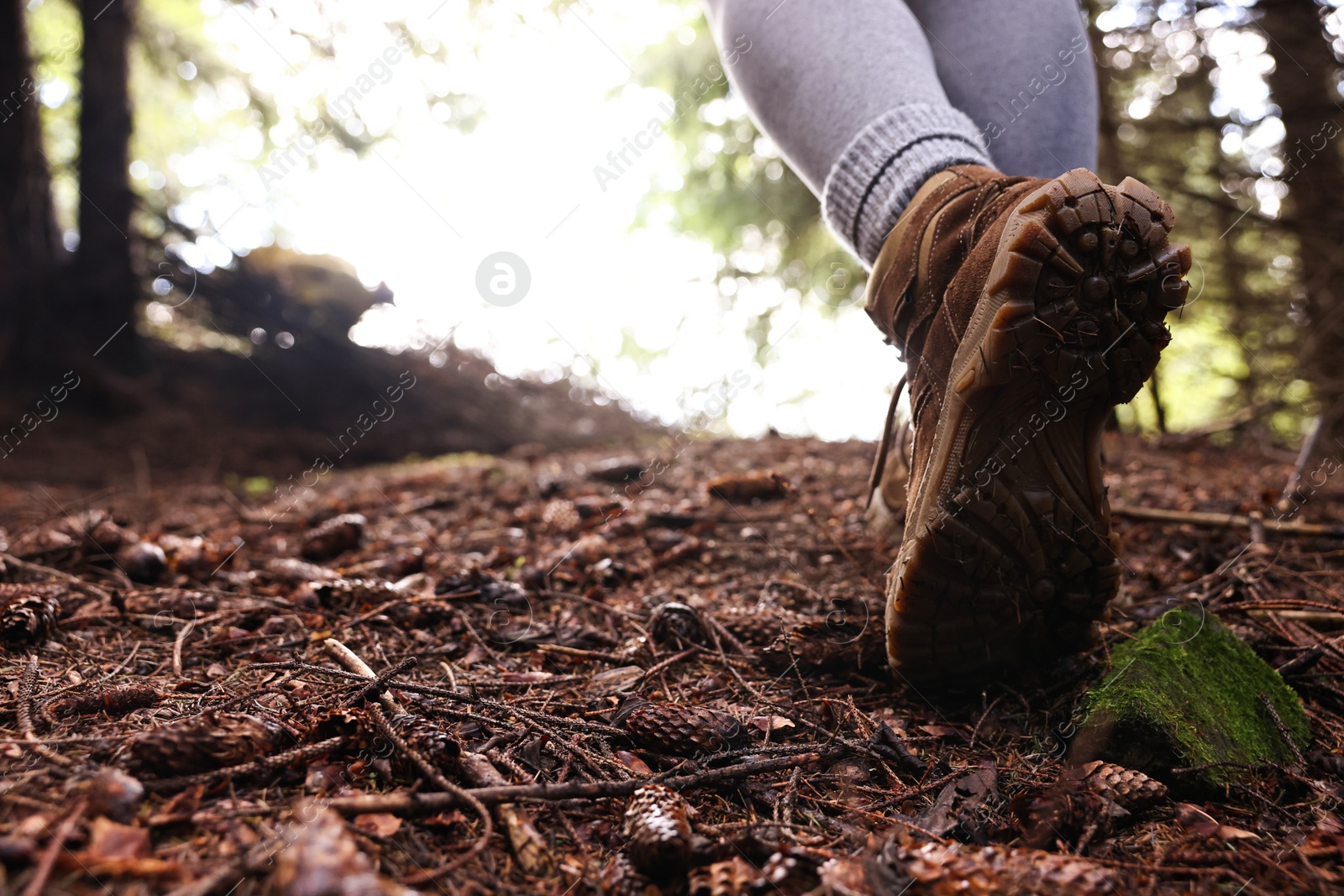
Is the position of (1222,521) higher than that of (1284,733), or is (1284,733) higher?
(1222,521)

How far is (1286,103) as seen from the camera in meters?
4.70

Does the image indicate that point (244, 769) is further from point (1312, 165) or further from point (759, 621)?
point (1312, 165)

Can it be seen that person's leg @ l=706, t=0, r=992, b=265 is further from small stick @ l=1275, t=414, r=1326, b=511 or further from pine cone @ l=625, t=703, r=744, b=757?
small stick @ l=1275, t=414, r=1326, b=511

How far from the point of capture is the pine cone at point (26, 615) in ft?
3.83

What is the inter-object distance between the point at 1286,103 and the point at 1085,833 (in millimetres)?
5867

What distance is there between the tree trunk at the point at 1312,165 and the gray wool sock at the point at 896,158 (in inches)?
179

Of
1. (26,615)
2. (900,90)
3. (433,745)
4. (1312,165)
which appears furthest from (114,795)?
(1312,165)

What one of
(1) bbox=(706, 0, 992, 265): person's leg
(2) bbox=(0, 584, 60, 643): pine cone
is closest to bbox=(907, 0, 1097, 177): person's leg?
(1) bbox=(706, 0, 992, 265): person's leg

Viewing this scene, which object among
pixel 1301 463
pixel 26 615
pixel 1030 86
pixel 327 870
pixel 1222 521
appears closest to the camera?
pixel 327 870

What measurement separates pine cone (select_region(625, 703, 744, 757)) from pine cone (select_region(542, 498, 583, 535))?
1142 mm

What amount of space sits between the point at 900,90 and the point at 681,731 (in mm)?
1203

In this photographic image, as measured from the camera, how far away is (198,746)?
81 cm

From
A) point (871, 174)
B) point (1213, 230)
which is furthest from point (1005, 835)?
point (1213, 230)

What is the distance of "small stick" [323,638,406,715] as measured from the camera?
3.20 feet
